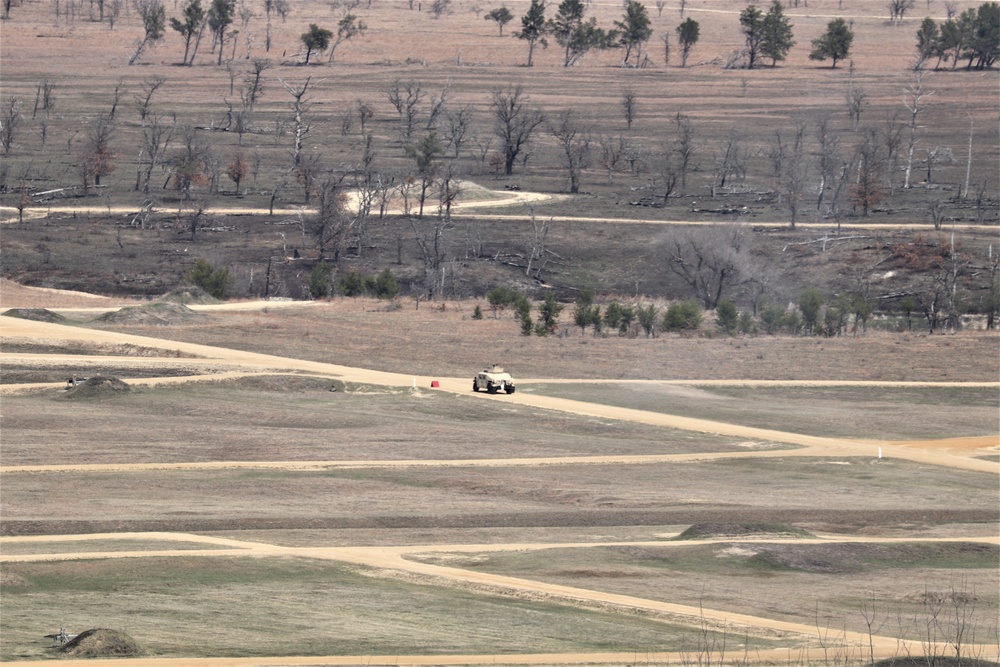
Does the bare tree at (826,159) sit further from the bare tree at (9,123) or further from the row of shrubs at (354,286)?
the bare tree at (9,123)

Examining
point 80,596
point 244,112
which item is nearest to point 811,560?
point 80,596

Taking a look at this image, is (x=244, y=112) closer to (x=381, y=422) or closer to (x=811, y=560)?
(x=381, y=422)

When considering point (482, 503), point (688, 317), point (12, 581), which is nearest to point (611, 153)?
point (688, 317)

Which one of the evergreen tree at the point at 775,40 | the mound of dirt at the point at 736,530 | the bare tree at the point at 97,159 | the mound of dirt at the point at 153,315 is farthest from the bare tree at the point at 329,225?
the evergreen tree at the point at 775,40

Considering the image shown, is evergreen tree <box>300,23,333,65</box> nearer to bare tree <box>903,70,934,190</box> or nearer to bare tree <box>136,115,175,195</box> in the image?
bare tree <box>136,115,175,195</box>

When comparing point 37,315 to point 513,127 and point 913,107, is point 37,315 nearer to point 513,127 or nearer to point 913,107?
point 513,127

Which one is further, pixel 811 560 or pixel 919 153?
pixel 919 153

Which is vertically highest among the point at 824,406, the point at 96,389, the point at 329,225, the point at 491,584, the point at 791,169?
the point at 791,169
